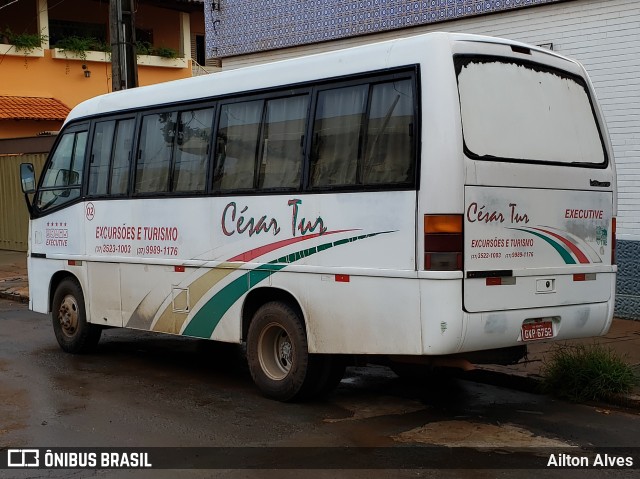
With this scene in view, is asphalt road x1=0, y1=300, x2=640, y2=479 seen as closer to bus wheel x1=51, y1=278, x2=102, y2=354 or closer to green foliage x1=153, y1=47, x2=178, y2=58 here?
bus wheel x1=51, y1=278, x2=102, y2=354

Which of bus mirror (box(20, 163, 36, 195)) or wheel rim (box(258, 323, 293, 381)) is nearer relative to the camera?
wheel rim (box(258, 323, 293, 381))

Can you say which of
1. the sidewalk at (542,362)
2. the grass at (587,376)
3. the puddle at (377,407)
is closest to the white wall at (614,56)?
the sidewalk at (542,362)

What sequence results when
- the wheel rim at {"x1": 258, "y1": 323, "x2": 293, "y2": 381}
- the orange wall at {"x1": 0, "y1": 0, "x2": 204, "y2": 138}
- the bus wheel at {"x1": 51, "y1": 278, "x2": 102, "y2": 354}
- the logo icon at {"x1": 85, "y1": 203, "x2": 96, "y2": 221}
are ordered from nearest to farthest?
1. the wheel rim at {"x1": 258, "y1": 323, "x2": 293, "y2": 381}
2. the logo icon at {"x1": 85, "y1": 203, "x2": 96, "y2": 221}
3. the bus wheel at {"x1": 51, "y1": 278, "x2": 102, "y2": 354}
4. the orange wall at {"x1": 0, "y1": 0, "x2": 204, "y2": 138}

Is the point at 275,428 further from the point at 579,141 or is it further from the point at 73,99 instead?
the point at 73,99

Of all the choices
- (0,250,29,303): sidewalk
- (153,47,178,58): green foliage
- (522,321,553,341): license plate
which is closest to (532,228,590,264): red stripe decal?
(522,321,553,341): license plate

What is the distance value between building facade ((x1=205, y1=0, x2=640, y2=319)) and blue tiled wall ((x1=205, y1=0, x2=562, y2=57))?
0.05ft

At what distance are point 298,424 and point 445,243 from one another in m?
1.89

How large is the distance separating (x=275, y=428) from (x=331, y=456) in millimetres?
882

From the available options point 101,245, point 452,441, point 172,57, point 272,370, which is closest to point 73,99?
point 172,57

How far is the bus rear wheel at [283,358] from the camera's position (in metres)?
7.61

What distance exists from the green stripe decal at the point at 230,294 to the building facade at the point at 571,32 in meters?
5.41

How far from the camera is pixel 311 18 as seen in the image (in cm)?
1494

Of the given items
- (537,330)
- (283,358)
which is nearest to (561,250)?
(537,330)

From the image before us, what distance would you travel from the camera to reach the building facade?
36.3 feet
